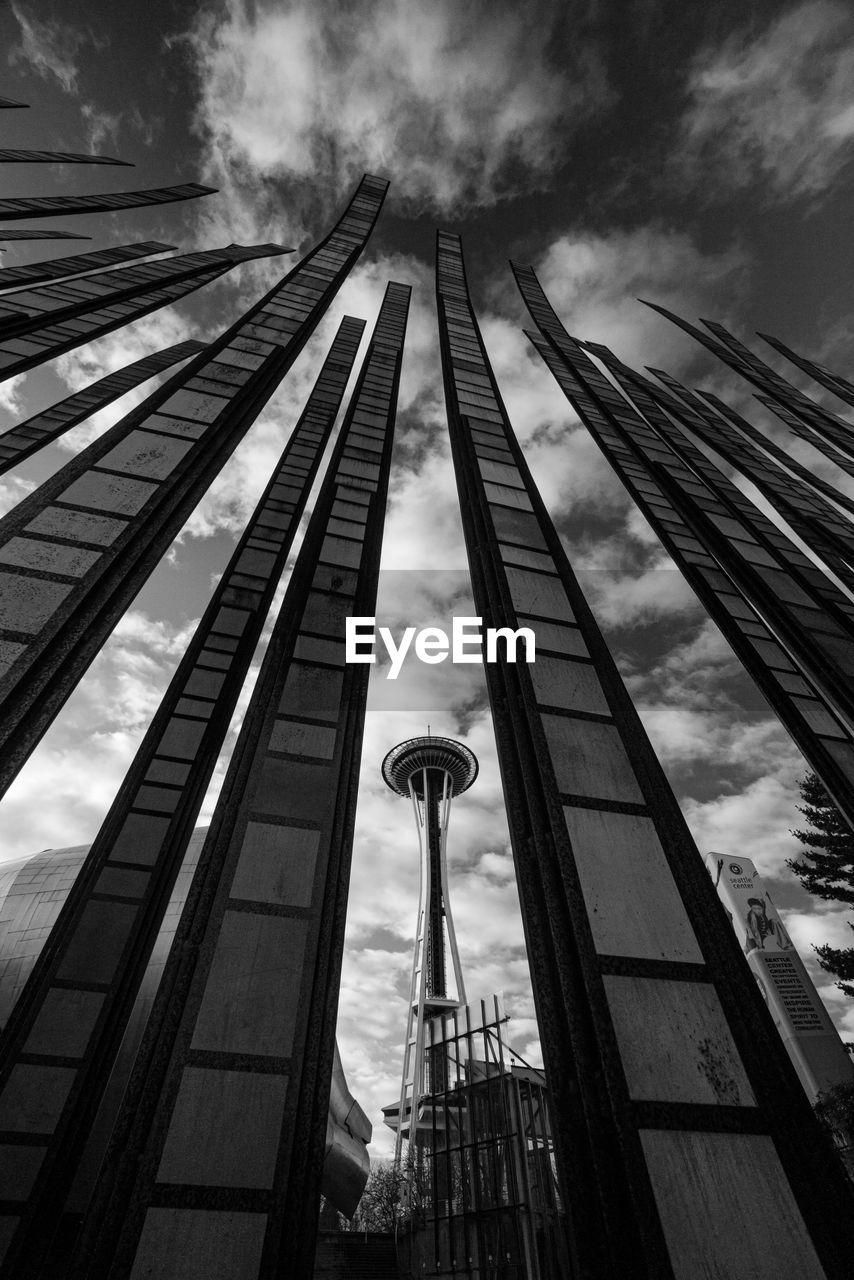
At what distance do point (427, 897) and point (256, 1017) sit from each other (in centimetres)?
5427

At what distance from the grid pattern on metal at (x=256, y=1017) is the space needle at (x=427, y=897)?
4046 centimetres

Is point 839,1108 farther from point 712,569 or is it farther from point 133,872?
point 133,872

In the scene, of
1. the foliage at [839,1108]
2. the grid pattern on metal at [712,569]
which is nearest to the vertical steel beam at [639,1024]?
the grid pattern on metal at [712,569]

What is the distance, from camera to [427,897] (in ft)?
177

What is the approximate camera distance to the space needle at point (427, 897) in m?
47.9

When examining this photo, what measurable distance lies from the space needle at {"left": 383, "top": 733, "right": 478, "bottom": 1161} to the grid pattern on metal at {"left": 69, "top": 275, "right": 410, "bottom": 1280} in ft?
133

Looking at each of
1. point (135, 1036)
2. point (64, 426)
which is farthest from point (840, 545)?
point (135, 1036)

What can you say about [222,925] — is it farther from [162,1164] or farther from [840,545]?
[840,545]

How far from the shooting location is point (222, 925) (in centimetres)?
371

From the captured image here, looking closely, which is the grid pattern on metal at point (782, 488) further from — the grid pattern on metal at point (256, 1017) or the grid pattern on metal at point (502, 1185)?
the grid pattern on metal at point (502, 1185)

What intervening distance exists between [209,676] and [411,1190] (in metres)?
30.2

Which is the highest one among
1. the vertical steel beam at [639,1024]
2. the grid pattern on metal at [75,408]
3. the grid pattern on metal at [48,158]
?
the grid pattern on metal at [48,158]

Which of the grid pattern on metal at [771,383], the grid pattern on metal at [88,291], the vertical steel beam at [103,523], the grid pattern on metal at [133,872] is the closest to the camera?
the vertical steel beam at [103,523]

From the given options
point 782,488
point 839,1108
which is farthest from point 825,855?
point 782,488
